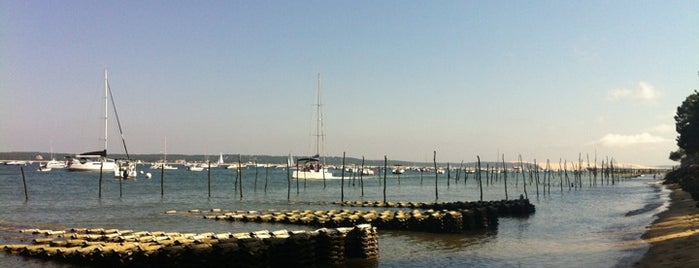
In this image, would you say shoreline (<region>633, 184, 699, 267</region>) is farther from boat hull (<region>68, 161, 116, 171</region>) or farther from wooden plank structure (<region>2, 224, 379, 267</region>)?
boat hull (<region>68, 161, 116, 171</region>)

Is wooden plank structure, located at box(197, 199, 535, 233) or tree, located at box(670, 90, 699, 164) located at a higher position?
tree, located at box(670, 90, 699, 164)

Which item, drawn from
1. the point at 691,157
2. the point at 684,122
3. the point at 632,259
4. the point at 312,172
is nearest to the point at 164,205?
the point at 632,259

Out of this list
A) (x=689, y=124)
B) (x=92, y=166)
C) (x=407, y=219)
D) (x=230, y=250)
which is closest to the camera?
(x=230, y=250)

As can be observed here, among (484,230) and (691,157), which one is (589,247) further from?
(691,157)

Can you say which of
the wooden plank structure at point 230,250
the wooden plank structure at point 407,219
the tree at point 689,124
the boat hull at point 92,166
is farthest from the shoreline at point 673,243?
the boat hull at point 92,166

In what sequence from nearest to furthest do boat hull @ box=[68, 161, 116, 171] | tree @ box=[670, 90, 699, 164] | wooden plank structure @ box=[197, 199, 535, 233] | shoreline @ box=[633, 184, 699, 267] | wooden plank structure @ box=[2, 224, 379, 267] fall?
wooden plank structure @ box=[2, 224, 379, 267] → shoreline @ box=[633, 184, 699, 267] → wooden plank structure @ box=[197, 199, 535, 233] → tree @ box=[670, 90, 699, 164] → boat hull @ box=[68, 161, 116, 171]

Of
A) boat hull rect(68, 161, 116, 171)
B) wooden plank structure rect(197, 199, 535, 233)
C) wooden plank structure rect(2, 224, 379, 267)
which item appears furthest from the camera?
boat hull rect(68, 161, 116, 171)

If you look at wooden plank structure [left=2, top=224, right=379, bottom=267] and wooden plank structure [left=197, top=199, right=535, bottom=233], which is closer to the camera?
wooden plank structure [left=2, top=224, right=379, bottom=267]

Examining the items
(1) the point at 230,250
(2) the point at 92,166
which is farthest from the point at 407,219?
(2) the point at 92,166

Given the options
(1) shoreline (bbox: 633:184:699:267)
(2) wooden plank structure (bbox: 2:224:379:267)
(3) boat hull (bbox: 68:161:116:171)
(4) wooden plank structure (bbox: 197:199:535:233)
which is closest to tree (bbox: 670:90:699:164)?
(1) shoreline (bbox: 633:184:699:267)

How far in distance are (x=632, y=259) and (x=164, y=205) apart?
51.5m

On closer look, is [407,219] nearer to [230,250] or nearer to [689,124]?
[230,250]

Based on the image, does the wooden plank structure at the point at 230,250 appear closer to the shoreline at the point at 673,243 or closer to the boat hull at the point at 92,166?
the shoreline at the point at 673,243

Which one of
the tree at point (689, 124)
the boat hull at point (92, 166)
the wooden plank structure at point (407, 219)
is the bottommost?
the wooden plank structure at point (407, 219)
